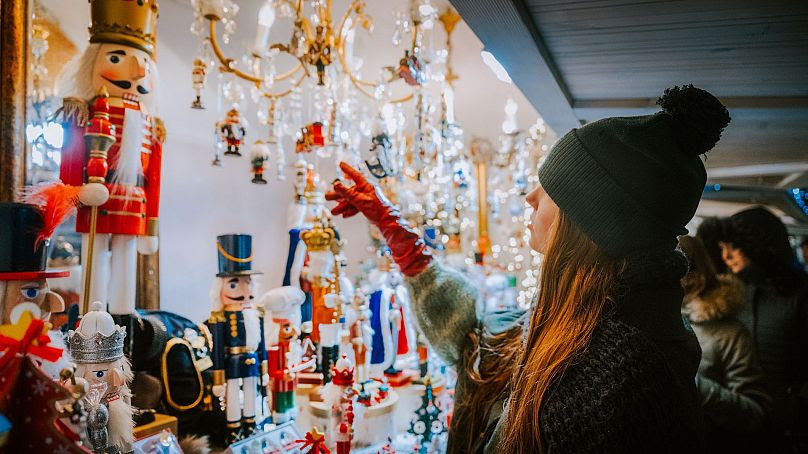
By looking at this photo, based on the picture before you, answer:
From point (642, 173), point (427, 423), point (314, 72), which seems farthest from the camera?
point (314, 72)

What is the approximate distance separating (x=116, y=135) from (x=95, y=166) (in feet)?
0.43

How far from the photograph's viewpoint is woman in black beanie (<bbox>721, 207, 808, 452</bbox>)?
1.41 metres

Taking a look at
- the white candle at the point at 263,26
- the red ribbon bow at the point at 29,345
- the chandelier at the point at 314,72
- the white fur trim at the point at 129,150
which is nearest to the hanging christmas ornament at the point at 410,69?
the chandelier at the point at 314,72

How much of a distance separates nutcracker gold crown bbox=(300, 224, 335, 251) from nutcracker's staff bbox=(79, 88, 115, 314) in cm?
66

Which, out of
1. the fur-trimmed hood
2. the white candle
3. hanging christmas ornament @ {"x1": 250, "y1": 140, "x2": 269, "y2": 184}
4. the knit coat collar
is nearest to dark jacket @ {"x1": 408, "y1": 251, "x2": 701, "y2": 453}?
the knit coat collar

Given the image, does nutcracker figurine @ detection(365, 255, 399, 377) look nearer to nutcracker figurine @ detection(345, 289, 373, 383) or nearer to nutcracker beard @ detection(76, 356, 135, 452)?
nutcracker figurine @ detection(345, 289, 373, 383)

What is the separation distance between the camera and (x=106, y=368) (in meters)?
0.77

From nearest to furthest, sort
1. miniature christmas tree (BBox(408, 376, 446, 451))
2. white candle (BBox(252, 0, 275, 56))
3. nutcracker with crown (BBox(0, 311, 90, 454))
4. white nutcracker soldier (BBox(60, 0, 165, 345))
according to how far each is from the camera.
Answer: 1. nutcracker with crown (BBox(0, 311, 90, 454))
2. white nutcracker soldier (BBox(60, 0, 165, 345))
3. miniature christmas tree (BBox(408, 376, 446, 451))
4. white candle (BBox(252, 0, 275, 56))

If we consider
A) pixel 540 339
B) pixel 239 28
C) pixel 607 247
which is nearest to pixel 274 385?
pixel 540 339

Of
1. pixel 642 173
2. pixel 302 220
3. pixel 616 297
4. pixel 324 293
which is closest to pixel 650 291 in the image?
pixel 616 297

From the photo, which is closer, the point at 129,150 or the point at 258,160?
the point at 129,150

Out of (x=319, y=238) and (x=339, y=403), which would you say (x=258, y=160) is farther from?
(x=339, y=403)

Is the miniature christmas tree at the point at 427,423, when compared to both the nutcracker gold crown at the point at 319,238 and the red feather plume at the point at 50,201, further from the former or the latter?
the red feather plume at the point at 50,201

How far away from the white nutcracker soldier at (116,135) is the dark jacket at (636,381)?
87 centimetres
